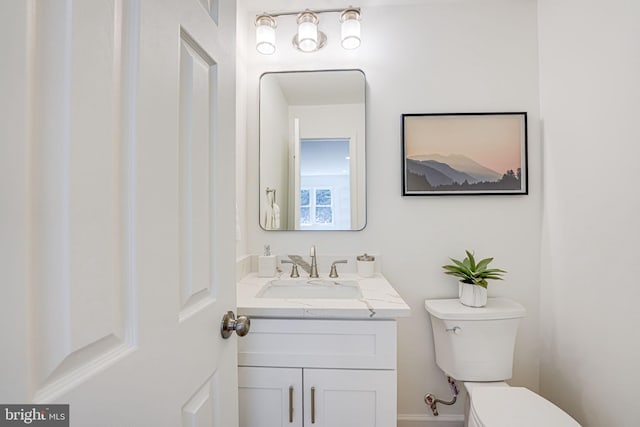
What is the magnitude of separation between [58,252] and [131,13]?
344 mm

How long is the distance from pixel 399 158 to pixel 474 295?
80cm

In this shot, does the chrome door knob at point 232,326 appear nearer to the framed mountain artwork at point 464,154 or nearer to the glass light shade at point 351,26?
the framed mountain artwork at point 464,154

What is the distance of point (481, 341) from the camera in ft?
4.60

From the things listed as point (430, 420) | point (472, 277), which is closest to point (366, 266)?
point (472, 277)

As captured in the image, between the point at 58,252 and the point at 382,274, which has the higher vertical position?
the point at 58,252

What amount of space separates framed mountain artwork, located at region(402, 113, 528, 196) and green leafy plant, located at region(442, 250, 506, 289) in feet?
1.21

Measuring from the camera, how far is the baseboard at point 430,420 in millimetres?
1607

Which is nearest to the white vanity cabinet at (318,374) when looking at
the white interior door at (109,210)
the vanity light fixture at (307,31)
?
the white interior door at (109,210)

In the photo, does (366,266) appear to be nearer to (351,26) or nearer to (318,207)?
(318,207)

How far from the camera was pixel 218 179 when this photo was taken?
0.70m

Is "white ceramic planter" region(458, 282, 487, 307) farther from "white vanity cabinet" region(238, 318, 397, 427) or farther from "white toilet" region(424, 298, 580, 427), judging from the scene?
"white vanity cabinet" region(238, 318, 397, 427)

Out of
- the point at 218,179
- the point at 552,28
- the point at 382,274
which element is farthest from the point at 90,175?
the point at 552,28

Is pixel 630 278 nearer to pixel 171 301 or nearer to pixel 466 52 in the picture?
pixel 466 52

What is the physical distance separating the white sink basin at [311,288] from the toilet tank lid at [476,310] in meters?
0.42
